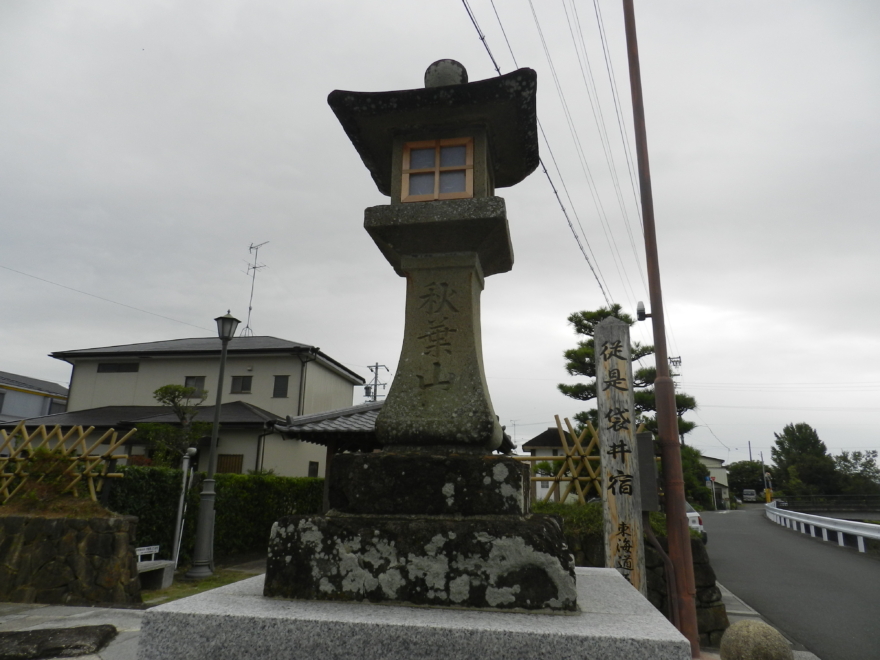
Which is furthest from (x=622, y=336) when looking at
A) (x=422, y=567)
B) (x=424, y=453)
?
(x=422, y=567)

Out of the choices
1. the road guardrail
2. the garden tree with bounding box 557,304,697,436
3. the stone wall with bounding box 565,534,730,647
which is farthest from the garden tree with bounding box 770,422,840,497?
the stone wall with bounding box 565,534,730,647

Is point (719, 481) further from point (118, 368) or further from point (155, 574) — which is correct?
point (155, 574)

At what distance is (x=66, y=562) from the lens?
22.6 feet

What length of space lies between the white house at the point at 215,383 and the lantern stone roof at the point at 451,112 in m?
15.0

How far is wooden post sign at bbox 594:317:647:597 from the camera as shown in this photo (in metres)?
5.89

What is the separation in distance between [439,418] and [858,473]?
53.2 m

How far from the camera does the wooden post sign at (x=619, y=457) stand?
5.89 metres

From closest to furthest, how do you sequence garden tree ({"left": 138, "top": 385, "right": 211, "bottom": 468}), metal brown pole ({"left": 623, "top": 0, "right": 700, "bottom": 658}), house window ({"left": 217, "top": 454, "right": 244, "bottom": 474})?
metal brown pole ({"left": 623, "top": 0, "right": 700, "bottom": 658}), garden tree ({"left": 138, "top": 385, "right": 211, "bottom": 468}), house window ({"left": 217, "top": 454, "right": 244, "bottom": 474})

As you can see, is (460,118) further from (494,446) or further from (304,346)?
(304,346)

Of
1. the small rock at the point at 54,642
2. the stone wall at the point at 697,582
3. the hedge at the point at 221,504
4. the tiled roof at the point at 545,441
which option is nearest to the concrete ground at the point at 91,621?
the small rock at the point at 54,642

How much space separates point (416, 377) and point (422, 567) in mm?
1052

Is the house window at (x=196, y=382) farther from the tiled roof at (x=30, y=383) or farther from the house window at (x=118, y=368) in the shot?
the tiled roof at (x=30, y=383)

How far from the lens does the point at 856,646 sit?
→ 19.3 feet

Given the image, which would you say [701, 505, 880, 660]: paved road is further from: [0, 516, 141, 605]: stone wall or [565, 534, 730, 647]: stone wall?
[0, 516, 141, 605]: stone wall
